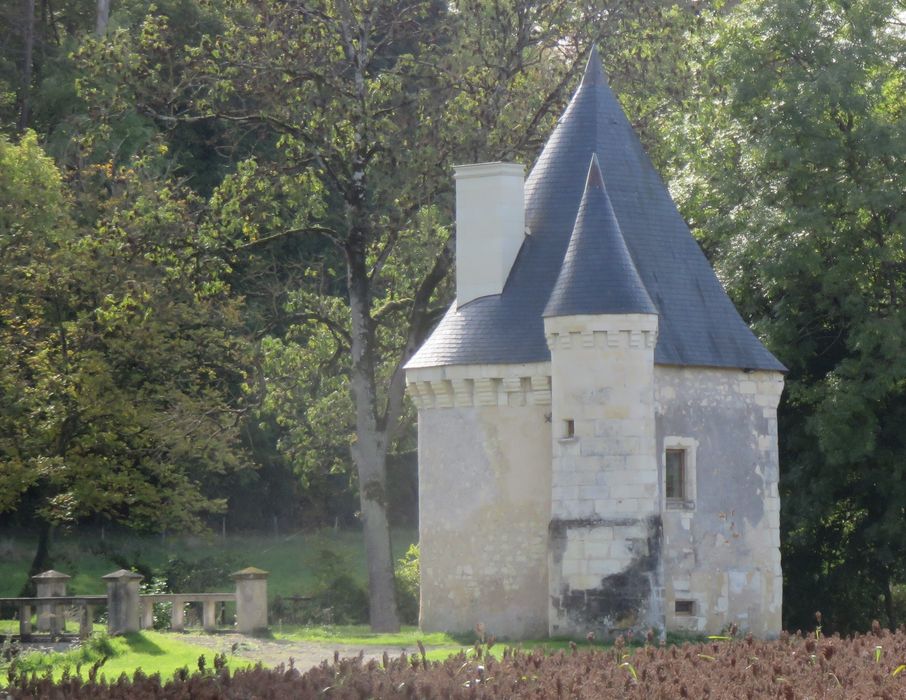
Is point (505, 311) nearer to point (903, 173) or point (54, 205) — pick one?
point (903, 173)

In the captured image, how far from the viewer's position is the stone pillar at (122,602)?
79.1 ft

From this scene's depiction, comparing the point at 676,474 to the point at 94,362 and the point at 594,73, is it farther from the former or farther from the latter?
the point at 94,362

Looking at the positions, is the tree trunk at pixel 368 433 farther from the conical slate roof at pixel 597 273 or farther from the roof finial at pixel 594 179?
the conical slate roof at pixel 597 273

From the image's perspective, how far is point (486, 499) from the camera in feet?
87.4

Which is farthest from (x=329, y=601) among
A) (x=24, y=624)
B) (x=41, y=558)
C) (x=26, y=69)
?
(x=26, y=69)

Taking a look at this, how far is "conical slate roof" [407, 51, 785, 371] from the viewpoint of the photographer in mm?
26594

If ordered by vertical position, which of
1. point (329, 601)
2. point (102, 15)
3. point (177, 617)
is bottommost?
point (329, 601)

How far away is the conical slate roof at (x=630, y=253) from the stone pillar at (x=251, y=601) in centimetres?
422

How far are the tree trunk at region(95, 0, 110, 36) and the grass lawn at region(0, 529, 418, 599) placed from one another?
1360 centimetres

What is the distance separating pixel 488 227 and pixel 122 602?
8.26 m

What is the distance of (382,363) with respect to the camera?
3684 cm

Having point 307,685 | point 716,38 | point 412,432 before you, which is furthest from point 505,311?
point 412,432

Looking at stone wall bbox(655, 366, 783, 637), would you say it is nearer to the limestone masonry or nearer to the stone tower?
the limestone masonry

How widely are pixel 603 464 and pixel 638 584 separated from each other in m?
1.81
